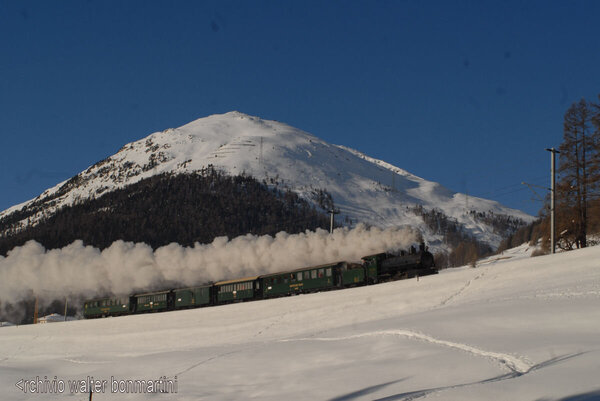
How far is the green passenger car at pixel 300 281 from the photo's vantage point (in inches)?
1820

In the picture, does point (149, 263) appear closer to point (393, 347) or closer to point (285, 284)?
point (285, 284)

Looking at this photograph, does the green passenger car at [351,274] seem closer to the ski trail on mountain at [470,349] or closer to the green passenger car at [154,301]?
the ski trail on mountain at [470,349]

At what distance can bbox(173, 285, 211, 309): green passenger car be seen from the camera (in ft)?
187

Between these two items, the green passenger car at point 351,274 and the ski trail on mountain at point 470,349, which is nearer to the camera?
the ski trail on mountain at point 470,349

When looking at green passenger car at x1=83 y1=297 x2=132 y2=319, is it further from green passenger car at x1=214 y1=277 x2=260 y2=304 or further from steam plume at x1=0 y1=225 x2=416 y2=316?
green passenger car at x1=214 y1=277 x2=260 y2=304

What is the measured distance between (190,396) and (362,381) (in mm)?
6979

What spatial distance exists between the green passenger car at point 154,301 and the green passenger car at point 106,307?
1569 mm

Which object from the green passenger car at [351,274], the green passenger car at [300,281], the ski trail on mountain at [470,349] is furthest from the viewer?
the green passenger car at [300,281]

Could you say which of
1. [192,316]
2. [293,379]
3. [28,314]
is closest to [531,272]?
[293,379]

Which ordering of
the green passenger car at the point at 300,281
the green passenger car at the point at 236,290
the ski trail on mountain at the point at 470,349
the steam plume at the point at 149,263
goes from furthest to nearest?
1. the steam plume at the point at 149,263
2. the green passenger car at the point at 236,290
3. the green passenger car at the point at 300,281
4. the ski trail on mountain at the point at 470,349

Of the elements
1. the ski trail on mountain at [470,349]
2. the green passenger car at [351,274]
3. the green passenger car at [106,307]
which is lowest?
the green passenger car at [106,307]

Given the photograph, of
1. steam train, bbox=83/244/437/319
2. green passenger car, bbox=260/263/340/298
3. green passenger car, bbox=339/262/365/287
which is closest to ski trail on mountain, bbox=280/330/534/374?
steam train, bbox=83/244/437/319

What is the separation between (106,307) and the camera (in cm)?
6744

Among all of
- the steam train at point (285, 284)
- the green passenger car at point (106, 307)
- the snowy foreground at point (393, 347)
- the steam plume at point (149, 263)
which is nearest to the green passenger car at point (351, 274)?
the steam train at point (285, 284)
